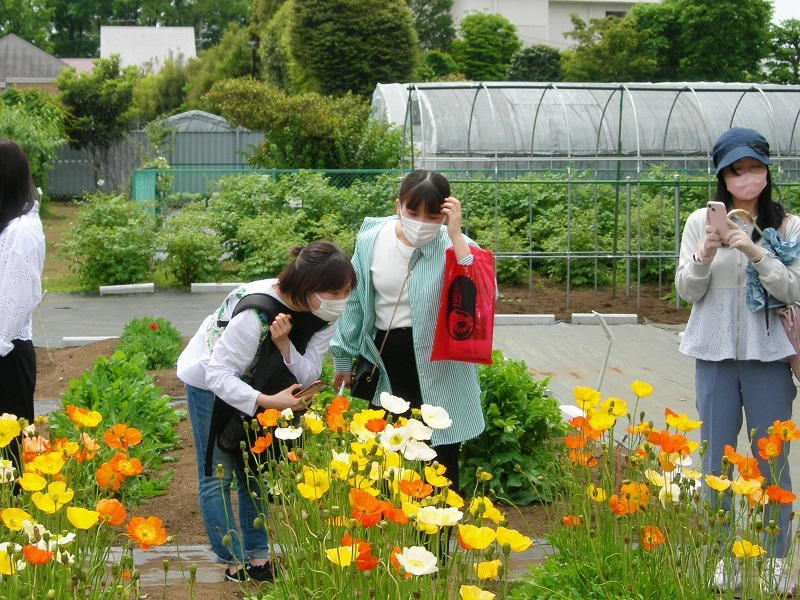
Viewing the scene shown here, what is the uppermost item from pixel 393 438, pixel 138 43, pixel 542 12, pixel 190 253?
pixel 542 12

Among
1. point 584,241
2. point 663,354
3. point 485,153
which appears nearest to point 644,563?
point 663,354

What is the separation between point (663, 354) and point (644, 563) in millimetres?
6883

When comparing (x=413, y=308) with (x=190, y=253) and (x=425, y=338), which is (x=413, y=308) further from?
(x=190, y=253)

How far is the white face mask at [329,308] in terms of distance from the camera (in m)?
3.75

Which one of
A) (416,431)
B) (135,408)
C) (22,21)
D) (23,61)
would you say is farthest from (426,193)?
(22,21)

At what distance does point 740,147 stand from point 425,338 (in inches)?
53.1

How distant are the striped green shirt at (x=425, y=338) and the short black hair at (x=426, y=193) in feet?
0.64

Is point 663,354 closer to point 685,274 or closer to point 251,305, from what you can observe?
point 685,274

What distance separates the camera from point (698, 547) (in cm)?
295

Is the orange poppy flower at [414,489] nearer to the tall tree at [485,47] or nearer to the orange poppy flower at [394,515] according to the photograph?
the orange poppy flower at [394,515]

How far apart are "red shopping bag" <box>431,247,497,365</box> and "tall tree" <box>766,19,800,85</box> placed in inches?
1806

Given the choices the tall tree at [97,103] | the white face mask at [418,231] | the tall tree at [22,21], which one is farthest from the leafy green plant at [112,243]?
the tall tree at [22,21]

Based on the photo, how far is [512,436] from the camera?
5.39m

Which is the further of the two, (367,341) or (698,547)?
(367,341)
